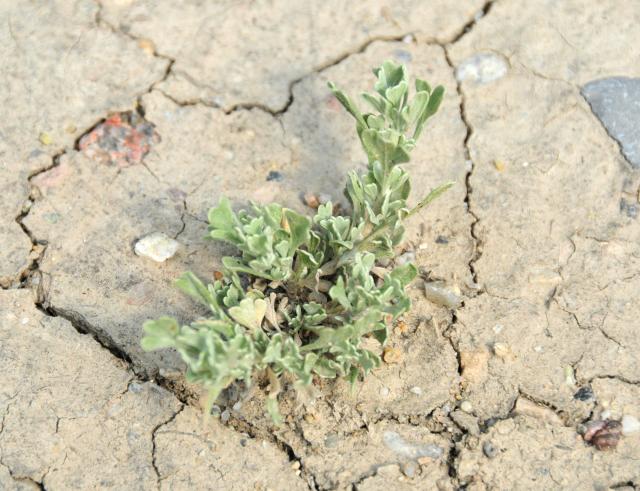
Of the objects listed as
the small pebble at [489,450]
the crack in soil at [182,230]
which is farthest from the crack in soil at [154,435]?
the small pebble at [489,450]

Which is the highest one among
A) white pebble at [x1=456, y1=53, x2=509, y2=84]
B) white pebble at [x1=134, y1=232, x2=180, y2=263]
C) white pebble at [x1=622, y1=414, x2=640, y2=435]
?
white pebble at [x1=456, y1=53, x2=509, y2=84]

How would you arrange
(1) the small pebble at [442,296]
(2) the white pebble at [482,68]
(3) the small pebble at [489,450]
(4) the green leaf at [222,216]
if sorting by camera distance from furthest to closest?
(2) the white pebble at [482,68], (1) the small pebble at [442,296], (3) the small pebble at [489,450], (4) the green leaf at [222,216]

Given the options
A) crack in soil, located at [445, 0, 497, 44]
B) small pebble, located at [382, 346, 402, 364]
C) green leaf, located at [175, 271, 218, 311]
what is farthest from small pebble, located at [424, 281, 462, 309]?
crack in soil, located at [445, 0, 497, 44]

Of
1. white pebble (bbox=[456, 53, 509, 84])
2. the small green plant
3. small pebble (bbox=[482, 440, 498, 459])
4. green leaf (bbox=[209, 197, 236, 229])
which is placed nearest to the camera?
the small green plant

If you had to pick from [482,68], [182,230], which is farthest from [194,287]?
[482,68]

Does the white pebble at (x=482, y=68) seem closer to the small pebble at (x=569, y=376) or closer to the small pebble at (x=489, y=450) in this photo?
the small pebble at (x=569, y=376)

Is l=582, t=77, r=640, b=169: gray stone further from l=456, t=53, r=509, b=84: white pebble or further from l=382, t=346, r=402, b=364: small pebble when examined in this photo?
l=382, t=346, r=402, b=364: small pebble
